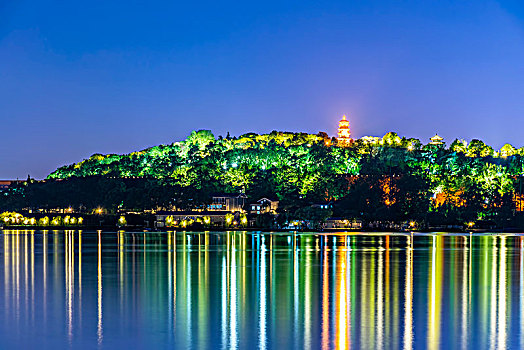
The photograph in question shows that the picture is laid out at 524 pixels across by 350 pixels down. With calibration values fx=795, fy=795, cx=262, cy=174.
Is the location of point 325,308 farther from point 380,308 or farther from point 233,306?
point 233,306

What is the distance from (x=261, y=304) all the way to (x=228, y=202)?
109543mm

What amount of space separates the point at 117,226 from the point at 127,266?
91.2m

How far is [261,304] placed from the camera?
92.6 ft

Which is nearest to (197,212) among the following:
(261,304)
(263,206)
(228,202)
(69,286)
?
(228,202)

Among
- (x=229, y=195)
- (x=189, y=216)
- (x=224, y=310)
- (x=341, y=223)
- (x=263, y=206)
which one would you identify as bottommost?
(x=341, y=223)

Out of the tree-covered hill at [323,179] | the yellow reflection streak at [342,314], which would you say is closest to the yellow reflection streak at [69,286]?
the yellow reflection streak at [342,314]

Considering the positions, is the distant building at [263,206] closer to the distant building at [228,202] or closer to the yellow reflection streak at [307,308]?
the distant building at [228,202]

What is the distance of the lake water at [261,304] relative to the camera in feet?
70.9

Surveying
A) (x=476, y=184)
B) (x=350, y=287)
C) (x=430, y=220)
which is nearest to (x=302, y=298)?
(x=350, y=287)

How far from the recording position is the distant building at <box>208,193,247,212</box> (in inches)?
5399

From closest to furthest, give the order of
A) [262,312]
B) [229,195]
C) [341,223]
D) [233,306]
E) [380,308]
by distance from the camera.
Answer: [262,312], [380,308], [233,306], [341,223], [229,195]

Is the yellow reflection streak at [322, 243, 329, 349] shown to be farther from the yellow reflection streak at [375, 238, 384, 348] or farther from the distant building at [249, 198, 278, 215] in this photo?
the distant building at [249, 198, 278, 215]

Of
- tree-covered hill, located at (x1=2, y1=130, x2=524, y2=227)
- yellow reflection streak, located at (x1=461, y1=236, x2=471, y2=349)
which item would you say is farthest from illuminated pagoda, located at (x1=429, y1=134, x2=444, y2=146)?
yellow reflection streak, located at (x1=461, y1=236, x2=471, y2=349)

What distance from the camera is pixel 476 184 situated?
5098 inches
